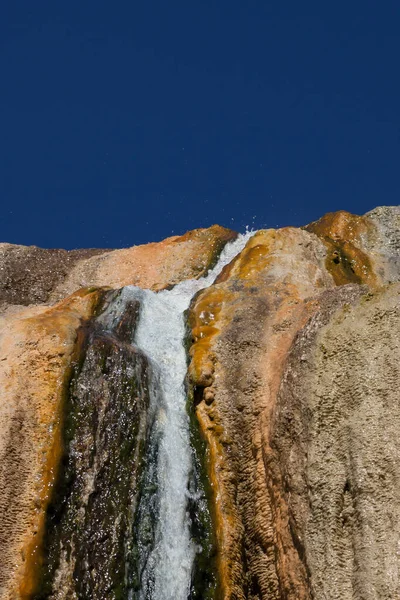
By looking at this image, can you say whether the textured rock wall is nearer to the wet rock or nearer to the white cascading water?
the wet rock

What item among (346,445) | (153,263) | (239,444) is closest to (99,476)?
(239,444)

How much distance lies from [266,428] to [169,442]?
182 centimetres

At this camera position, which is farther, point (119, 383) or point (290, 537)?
point (119, 383)

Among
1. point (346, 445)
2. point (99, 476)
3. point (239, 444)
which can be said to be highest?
point (239, 444)

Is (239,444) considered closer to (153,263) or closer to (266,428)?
(266,428)

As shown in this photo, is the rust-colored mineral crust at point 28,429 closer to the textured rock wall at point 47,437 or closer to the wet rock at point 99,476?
the textured rock wall at point 47,437

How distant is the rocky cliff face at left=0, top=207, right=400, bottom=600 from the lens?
1214 centimetres

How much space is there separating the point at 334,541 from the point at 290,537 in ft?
3.41

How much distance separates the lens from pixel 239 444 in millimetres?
14945

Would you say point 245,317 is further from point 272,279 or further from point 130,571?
point 130,571

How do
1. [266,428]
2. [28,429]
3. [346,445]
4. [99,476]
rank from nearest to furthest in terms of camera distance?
1. [346,445]
2. [99,476]
3. [28,429]
4. [266,428]

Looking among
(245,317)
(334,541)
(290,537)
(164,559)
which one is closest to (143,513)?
(164,559)

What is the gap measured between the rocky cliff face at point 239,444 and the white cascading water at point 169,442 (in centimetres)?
37

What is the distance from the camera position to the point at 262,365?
15.8 m
